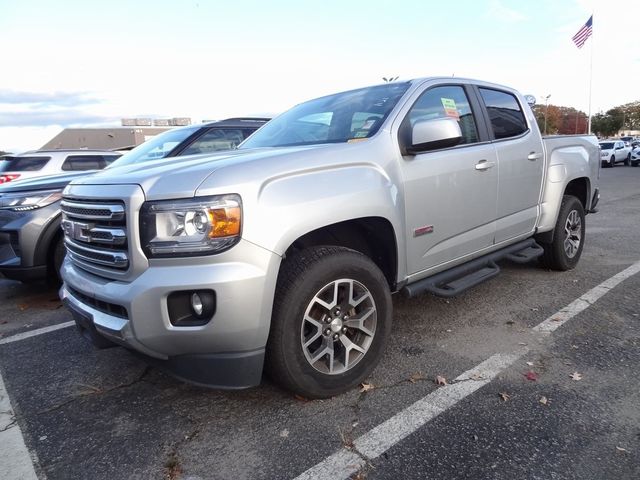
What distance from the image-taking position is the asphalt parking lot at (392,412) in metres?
2.18

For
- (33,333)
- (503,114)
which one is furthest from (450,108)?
(33,333)

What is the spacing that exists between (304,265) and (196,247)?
58cm

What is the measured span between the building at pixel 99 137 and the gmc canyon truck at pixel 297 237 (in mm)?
49203

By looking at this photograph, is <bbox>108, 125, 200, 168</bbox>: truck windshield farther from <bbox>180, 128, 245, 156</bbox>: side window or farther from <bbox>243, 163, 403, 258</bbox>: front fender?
<bbox>243, 163, 403, 258</bbox>: front fender

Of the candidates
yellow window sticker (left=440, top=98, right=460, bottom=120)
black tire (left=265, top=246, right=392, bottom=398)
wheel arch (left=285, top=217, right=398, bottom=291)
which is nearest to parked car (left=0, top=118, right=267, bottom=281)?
wheel arch (left=285, top=217, right=398, bottom=291)

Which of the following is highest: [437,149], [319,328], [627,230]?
[437,149]

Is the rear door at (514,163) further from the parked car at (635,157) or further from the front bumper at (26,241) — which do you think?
the parked car at (635,157)

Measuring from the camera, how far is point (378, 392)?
9.16ft

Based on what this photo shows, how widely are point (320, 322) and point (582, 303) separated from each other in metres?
2.74

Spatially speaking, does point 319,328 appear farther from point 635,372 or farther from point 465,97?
point 465,97

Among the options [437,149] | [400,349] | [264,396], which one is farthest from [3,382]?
[437,149]

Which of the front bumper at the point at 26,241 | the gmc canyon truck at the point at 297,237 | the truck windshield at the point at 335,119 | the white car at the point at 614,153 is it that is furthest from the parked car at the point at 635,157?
the front bumper at the point at 26,241

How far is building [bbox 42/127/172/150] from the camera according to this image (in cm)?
4897

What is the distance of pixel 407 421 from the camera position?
97.7 inches
